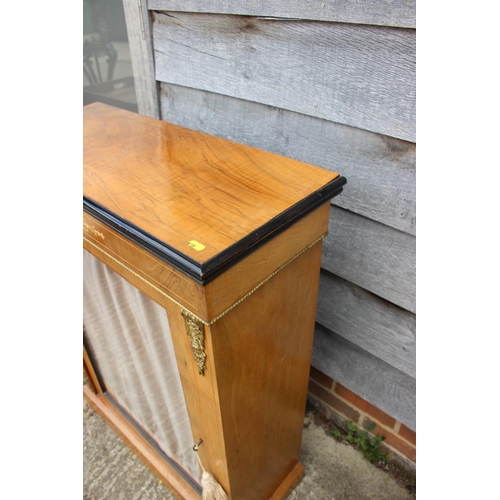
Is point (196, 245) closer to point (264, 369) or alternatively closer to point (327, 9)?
point (264, 369)

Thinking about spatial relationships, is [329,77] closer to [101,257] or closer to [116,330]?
[101,257]

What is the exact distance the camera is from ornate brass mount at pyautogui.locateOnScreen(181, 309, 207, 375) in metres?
0.65

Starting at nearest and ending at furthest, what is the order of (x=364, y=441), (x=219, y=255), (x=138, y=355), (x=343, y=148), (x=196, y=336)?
(x=219, y=255) < (x=196, y=336) < (x=343, y=148) < (x=138, y=355) < (x=364, y=441)

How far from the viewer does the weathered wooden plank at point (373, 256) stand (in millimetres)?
974

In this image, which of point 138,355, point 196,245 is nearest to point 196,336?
point 196,245

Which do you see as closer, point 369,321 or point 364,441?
point 369,321

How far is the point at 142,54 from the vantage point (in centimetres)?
123

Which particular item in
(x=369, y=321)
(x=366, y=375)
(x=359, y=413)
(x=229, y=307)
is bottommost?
(x=359, y=413)

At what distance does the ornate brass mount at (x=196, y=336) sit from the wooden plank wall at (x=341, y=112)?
548mm

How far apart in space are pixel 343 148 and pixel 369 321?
0.54 m

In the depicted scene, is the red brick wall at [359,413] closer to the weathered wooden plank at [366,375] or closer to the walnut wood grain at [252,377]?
the weathered wooden plank at [366,375]

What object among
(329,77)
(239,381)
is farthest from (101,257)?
(329,77)

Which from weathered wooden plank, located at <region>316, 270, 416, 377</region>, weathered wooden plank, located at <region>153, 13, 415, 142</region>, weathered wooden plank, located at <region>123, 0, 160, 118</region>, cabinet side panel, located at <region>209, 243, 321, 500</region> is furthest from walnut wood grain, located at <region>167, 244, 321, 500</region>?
weathered wooden plank, located at <region>123, 0, 160, 118</region>

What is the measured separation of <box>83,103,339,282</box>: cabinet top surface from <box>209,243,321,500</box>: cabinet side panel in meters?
0.16
